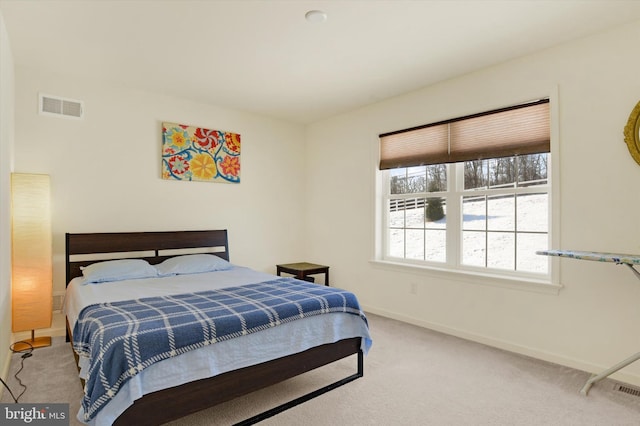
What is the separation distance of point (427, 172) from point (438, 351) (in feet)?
6.00

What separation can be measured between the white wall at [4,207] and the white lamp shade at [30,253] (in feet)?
0.45

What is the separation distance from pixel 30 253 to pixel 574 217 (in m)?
4.40

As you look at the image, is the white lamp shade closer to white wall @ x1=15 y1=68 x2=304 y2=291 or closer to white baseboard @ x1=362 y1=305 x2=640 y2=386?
white wall @ x1=15 y1=68 x2=304 y2=291

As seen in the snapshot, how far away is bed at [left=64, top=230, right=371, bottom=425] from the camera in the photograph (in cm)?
168

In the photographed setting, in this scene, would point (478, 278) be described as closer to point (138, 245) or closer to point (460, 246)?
point (460, 246)

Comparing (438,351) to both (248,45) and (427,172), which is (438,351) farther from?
(248,45)

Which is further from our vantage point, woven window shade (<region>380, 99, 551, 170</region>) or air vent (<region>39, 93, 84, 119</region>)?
air vent (<region>39, 93, 84, 119</region>)

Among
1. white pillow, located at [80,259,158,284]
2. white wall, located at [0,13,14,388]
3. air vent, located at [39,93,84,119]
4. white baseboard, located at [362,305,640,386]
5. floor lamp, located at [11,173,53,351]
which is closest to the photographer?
white wall, located at [0,13,14,388]

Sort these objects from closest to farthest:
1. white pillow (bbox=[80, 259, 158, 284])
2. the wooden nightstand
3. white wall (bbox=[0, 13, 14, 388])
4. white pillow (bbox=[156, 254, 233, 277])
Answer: white wall (bbox=[0, 13, 14, 388]) → white pillow (bbox=[80, 259, 158, 284]) → white pillow (bbox=[156, 254, 233, 277]) → the wooden nightstand

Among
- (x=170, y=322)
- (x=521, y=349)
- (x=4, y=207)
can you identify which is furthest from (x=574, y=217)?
(x=4, y=207)

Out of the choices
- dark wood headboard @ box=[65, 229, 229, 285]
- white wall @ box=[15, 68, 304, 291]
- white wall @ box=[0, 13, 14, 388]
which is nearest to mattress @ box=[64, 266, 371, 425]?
dark wood headboard @ box=[65, 229, 229, 285]

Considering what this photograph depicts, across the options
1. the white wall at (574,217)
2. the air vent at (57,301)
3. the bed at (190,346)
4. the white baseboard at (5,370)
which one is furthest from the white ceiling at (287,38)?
the white baseboard at (5,370)

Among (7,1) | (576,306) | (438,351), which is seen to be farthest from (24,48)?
(576,306)

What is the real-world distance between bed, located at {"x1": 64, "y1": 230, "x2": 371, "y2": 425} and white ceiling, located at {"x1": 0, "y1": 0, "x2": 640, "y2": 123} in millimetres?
1695
